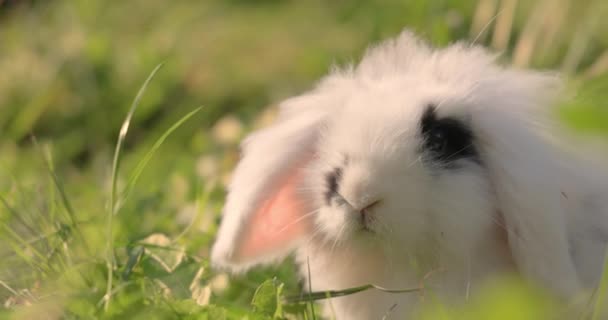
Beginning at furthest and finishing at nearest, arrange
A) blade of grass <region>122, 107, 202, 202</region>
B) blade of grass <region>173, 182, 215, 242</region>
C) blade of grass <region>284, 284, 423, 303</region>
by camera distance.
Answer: blade of grass <region>173, 182, 215, 242</region>, blade of grass <region>122, 107, 202, 202</region>, blade of grass <region>284, 284, 423, 303</region>

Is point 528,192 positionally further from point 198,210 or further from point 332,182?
point 198,210

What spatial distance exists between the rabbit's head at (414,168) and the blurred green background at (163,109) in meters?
0.20

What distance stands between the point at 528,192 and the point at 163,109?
3.63 meters

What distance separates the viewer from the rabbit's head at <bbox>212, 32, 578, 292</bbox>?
1.82 metres

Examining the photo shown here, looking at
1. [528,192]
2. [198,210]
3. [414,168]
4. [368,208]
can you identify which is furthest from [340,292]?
[198,210]

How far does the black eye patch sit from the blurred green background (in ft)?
0.96

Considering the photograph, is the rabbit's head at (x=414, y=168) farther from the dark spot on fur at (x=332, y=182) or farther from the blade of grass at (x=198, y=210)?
the blade of grass at (x=198, y=210)

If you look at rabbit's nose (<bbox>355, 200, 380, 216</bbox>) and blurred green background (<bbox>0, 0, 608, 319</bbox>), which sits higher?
rabbit's nose (<bbox>355, 200, 380, 216</bbox>)

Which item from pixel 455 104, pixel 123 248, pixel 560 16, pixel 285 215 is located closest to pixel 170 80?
pixel 560 16

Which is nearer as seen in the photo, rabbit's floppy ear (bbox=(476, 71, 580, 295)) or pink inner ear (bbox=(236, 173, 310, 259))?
rabbit's floppy ear (bbox=(476, 71, 580, 295))

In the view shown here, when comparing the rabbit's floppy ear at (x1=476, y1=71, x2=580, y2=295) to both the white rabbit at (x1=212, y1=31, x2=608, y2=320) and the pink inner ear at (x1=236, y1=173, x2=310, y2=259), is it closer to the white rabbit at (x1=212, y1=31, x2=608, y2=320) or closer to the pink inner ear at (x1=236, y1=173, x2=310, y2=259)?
the white rabbit at (x1=212, y1=31, x2=608, y2=320)

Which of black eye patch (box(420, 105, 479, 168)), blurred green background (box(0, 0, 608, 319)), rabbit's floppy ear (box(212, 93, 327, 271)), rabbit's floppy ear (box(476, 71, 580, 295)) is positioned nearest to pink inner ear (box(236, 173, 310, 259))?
rabbit's floppy ear (box(212, 93, 327, 271))

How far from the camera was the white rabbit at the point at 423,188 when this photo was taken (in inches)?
71.9

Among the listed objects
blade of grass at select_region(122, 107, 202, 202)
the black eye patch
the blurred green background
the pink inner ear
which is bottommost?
the blurred green background
